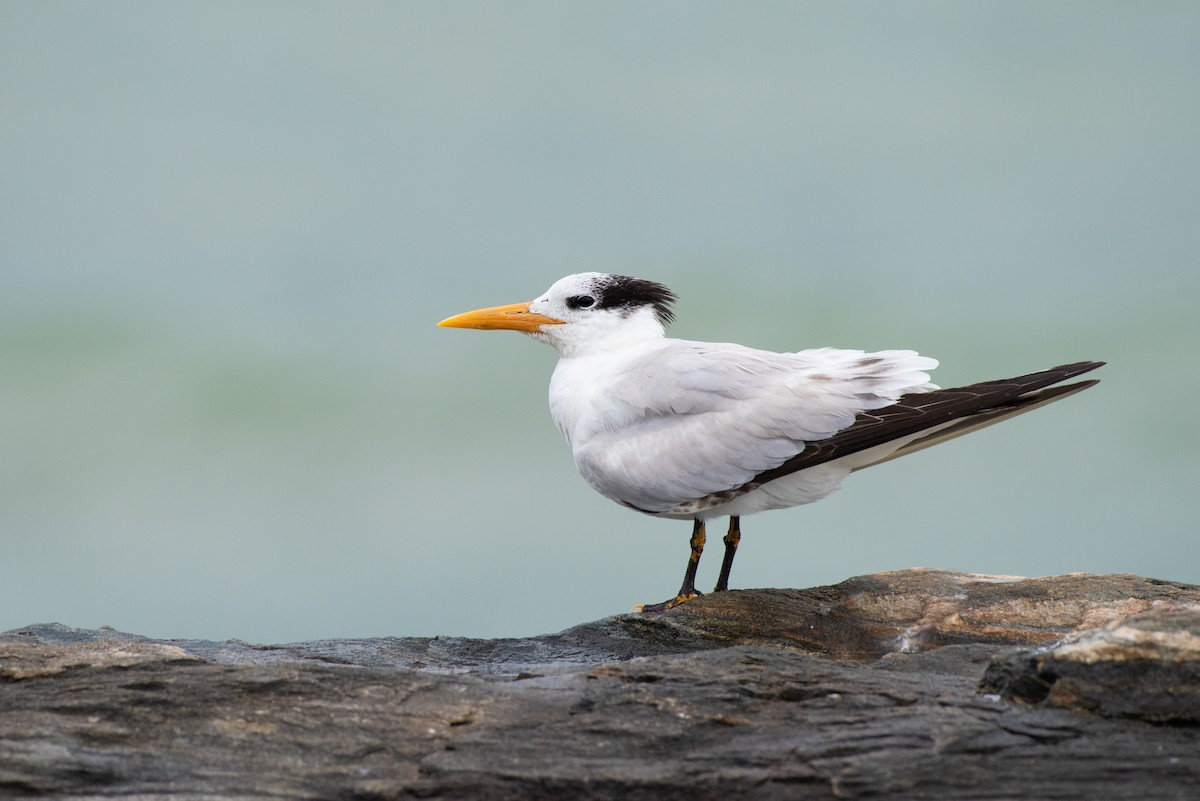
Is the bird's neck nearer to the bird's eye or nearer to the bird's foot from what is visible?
the bird's eye

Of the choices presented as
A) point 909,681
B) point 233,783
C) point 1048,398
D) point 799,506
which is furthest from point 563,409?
point 233,783

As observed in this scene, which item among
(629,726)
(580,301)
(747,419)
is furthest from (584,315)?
(629,726)

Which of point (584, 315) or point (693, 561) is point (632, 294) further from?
point (693, 561)

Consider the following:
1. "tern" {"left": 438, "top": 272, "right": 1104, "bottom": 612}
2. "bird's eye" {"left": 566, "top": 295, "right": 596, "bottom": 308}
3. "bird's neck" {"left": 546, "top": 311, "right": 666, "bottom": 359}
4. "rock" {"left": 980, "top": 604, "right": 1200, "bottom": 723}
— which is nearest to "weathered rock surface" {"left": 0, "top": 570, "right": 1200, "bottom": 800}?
"rock" {"left": 980, "top": 604, "right": 1200, "bottom": 723}

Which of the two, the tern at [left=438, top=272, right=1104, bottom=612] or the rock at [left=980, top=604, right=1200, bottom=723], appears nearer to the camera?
the rock at [left=980, top=604, right=1200, bottom=723]

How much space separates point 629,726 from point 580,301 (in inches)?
177

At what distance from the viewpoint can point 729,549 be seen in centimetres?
812

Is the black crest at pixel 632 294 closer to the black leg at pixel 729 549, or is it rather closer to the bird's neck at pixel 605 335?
the bird's neck at pixel 605 335

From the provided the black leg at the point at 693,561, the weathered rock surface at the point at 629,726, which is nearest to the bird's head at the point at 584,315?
the black leg at the point at 693,561

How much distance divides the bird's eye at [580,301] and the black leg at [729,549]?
1795 millimetres

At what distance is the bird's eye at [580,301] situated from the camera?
8680 millimetres

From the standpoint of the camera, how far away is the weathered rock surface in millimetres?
4172

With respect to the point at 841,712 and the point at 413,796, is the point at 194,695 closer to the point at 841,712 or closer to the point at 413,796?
the point at 413,796

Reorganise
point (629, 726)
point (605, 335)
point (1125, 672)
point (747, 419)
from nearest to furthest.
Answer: point (1125, 672), point (629, 726), point (747, 419), point (605, 335)
